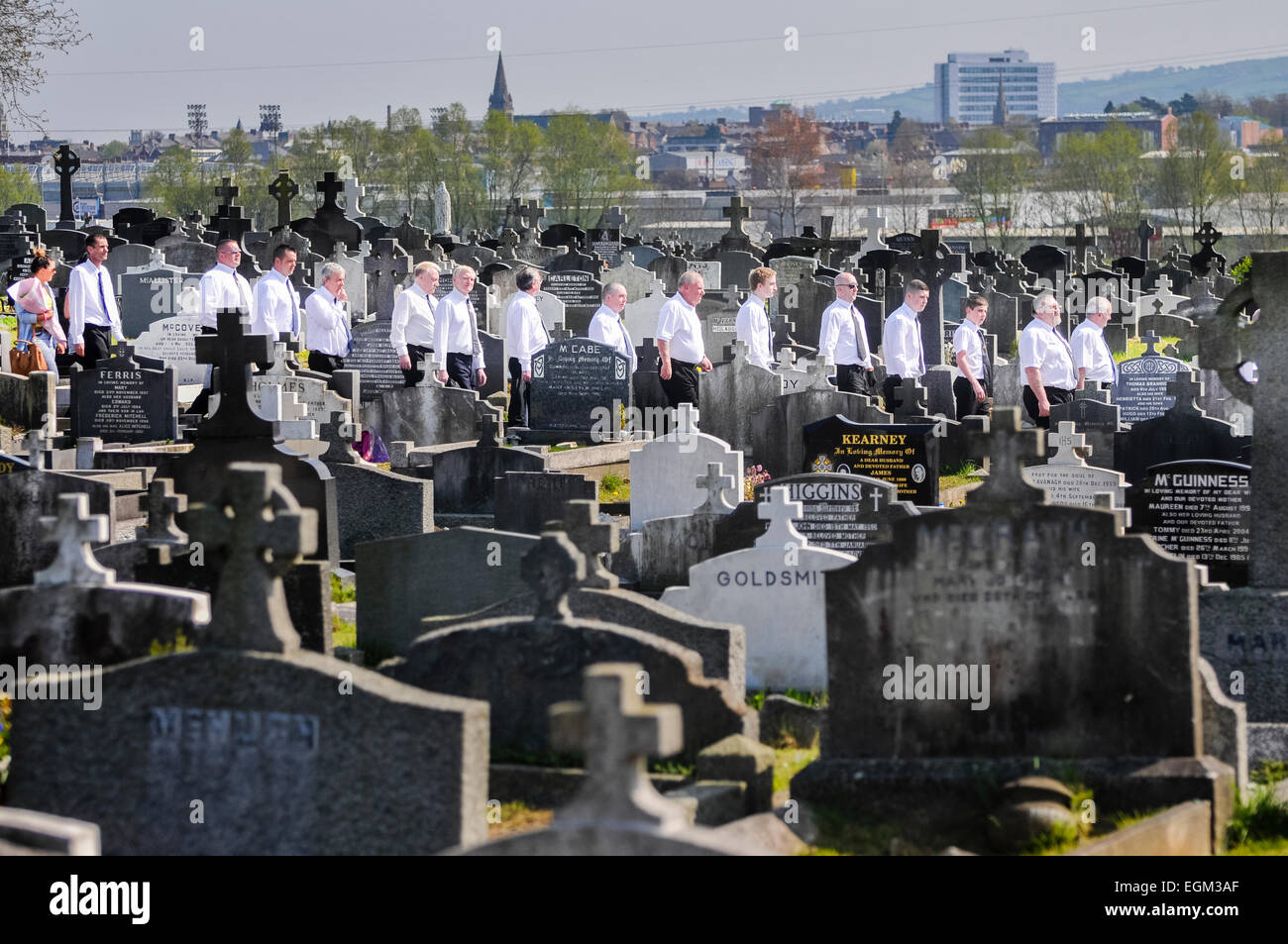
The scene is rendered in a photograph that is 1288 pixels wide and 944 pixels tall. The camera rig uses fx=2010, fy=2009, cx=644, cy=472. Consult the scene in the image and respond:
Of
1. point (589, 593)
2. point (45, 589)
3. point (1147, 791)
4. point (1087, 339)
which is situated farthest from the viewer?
point (1087, 339)

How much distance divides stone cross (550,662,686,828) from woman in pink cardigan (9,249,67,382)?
14.5 metres

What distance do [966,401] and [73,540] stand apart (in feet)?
39.2

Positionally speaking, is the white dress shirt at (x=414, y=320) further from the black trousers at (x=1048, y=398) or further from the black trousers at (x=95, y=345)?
the black trousers at (x=1048, y=398)

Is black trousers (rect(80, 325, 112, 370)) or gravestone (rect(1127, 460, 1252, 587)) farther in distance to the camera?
black trousers (rect(80, 325, 112, 370))

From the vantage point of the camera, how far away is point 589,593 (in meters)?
8.46

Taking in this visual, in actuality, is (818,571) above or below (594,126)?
below

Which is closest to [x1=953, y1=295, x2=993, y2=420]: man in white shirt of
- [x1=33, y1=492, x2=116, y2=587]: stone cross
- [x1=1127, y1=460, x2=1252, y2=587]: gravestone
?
[x1=1127, y1=460, x2=1252, y2=587]: gravestone

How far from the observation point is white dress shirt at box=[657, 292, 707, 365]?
17.5 meters

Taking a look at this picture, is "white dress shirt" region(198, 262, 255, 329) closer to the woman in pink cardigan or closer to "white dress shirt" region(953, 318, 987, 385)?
the woman in pink cardigan

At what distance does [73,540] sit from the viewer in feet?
25.2

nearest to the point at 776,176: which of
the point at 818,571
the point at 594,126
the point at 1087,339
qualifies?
the point at 594,126

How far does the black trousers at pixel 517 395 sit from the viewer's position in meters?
17.8
